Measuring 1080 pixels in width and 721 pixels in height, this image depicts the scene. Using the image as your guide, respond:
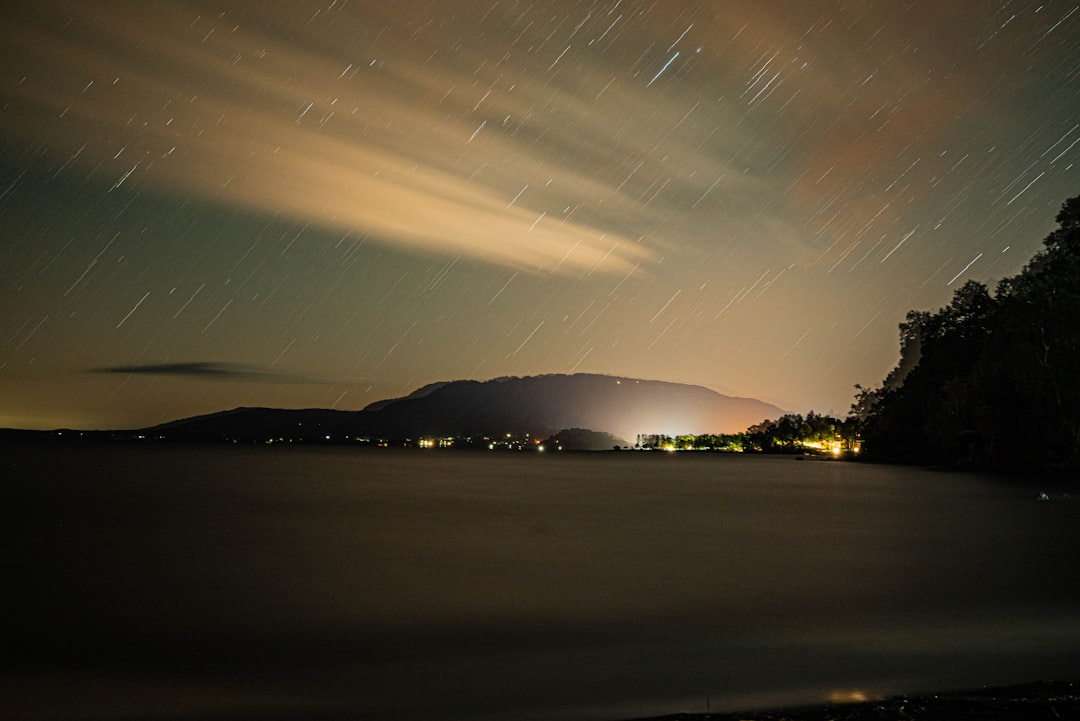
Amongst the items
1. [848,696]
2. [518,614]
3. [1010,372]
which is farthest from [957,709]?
[1010,372]

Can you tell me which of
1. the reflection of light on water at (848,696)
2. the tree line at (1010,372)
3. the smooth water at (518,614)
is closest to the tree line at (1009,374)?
the tree line at (1010,372)

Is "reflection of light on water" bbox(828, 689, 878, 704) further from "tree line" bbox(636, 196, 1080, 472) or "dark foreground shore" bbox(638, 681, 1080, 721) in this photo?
"tree line" bbox(636, 196, 1080, 472)

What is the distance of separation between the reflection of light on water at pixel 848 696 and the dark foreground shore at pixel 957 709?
749 millimetres

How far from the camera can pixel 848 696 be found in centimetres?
867

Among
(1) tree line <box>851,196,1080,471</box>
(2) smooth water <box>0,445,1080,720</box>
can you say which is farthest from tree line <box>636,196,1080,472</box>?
(2) smooth water <box>0,445,1080,720</box>

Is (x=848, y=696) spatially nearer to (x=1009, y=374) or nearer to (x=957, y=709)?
(x=957, y=709)

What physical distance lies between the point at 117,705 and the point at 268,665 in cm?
226

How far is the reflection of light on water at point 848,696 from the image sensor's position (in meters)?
8.44

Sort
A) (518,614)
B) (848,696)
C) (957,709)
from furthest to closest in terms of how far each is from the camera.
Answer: (518,614) < (848,696) < (957,709)

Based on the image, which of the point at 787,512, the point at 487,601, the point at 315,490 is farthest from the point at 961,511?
A: the point at 315,490

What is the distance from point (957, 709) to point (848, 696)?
1765mm

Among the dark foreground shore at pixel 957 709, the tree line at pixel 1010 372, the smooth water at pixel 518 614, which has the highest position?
the tree line at pixel 1010 372

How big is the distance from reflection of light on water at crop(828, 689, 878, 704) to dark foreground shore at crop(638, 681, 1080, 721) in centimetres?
75

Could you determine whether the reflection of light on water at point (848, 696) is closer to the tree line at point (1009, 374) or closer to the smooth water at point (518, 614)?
the smooth water at point (518, 614)
